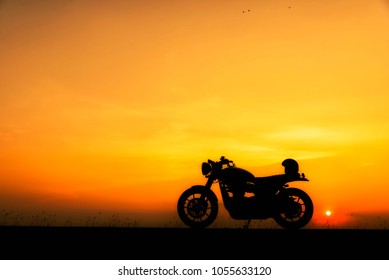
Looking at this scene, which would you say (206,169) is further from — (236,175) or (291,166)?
(291,166)

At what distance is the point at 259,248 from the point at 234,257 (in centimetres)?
54

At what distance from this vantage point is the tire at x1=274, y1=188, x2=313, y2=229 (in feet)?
36.8

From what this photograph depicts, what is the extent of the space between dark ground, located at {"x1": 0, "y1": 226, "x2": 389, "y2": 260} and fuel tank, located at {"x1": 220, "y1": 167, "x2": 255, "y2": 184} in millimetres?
2940

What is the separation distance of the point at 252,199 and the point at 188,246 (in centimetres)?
384

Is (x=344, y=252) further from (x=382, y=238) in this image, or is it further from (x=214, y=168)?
(x=214, y=168)

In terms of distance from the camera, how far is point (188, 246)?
767 cm

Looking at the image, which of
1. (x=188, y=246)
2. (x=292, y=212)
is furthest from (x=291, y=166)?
(x=188, y=246)

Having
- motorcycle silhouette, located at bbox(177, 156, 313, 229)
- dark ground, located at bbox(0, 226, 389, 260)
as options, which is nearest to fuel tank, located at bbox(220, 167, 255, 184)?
motorcycle silhouette, located at bbox(177, 156, 313, 229)

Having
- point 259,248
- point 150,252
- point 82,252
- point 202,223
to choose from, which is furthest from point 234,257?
point 202,223

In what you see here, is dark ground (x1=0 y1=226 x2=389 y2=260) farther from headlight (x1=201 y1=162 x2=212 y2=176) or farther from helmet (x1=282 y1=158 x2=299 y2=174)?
headlight (x1=201 y1=162 x2=212 y2=176)

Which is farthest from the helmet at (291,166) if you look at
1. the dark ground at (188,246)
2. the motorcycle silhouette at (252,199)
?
the dark ground at (188,246)

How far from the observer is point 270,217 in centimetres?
1131
